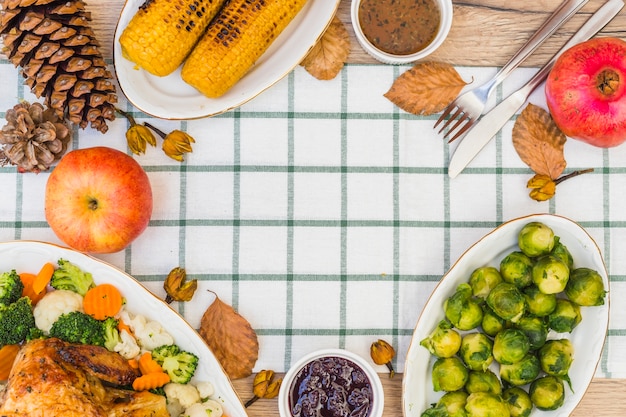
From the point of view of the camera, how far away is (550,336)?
1.66 m

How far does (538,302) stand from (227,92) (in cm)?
100

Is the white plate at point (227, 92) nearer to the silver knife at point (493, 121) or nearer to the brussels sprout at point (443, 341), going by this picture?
the silver knife at point (493, 121)

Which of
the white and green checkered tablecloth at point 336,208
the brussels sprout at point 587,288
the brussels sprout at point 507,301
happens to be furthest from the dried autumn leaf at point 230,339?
the brussels sprout at point 587,288

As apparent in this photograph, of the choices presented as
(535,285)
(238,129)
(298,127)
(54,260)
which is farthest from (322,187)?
(54,260)

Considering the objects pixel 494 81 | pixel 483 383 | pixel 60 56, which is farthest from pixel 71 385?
pixel 494 81

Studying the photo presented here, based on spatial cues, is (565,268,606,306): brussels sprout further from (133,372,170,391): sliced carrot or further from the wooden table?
(133,372,170,391): sliced carrot

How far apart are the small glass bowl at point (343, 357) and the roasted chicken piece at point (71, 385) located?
11.7 inches

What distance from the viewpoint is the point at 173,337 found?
1593 mm

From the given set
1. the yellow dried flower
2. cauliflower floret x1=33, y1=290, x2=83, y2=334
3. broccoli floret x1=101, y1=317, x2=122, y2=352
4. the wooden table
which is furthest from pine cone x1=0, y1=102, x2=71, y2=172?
the yellow dried flower

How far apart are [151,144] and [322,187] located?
0.49 metres

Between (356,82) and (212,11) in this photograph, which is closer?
(212,11)

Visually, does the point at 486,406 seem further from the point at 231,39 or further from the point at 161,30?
the point at 161,30

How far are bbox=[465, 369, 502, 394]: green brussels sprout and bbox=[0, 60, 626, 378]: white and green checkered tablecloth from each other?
197 millimetres

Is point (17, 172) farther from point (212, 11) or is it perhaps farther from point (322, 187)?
point (322, 187)
